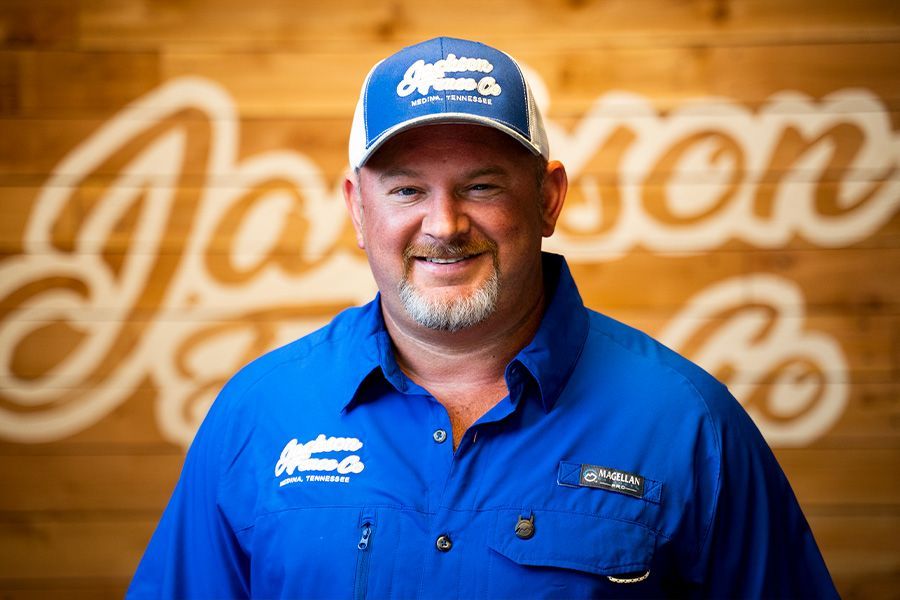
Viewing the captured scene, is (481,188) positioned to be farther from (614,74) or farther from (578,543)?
(614,74)

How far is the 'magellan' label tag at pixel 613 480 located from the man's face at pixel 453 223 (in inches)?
10.5

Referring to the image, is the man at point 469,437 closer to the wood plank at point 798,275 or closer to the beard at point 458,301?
the beard at point 458,301

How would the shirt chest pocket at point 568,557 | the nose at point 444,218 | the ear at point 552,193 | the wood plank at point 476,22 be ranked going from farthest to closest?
the wood plank at point 476,22, the ear at point 552,193, the nose at point 444,218, the shirt chest pocket at point 568,557

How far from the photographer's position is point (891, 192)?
2.41 m

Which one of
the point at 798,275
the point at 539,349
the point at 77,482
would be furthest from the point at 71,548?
the point at 798,275

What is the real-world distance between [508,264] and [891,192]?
1454 millimetres

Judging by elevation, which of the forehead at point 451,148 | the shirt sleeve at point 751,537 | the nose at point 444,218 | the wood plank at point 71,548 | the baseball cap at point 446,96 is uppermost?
the baseball cap at point 446,96

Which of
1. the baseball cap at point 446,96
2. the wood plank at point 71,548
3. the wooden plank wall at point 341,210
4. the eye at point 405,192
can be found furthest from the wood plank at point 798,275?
the wood plank at point 71,548

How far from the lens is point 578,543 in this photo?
1271mm

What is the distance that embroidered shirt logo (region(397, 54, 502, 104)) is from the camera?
1394 mm

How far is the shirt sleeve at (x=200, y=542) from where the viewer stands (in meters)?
1.44

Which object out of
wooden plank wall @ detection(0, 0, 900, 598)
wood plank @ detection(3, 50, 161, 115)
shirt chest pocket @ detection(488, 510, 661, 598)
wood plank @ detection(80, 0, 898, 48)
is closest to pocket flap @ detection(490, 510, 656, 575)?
shirt chest pocket @ detection(488, 510, 661, 598)

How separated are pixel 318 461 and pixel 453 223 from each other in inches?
15.4

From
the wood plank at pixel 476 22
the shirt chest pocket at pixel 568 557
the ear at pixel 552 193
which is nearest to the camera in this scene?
the shirt chest pocket at pixel 568 557
